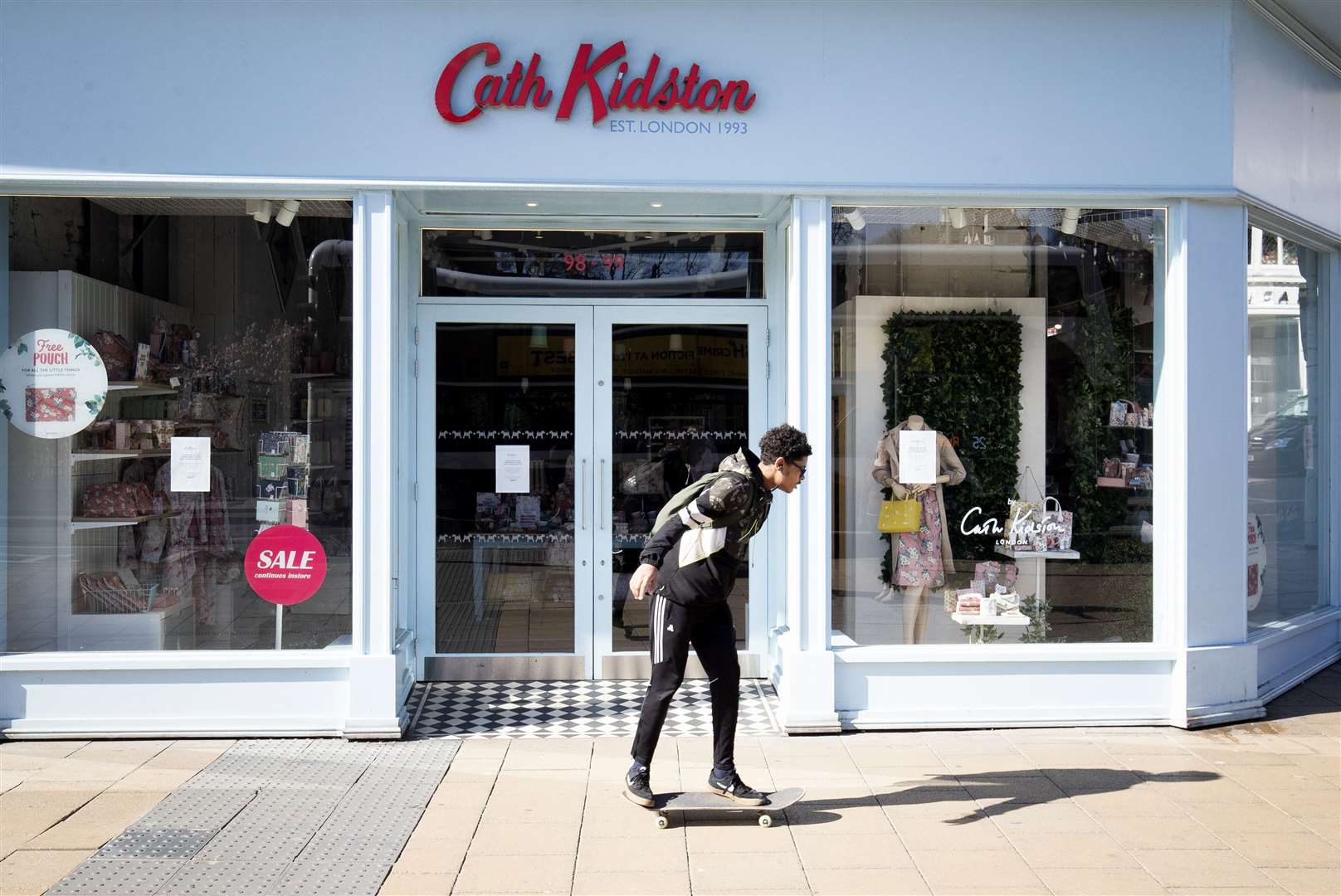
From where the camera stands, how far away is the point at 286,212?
6.18 m

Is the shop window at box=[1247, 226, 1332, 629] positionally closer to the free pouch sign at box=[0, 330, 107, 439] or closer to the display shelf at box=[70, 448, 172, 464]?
the display shelf at box=[70, 448, 172, 464]

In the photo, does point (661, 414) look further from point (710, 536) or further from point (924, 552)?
point (710, 536)

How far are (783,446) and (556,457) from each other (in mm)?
2791

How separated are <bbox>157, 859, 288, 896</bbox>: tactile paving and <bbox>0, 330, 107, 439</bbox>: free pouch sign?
9.58 feet

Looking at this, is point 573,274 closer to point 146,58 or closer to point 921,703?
point 146,58

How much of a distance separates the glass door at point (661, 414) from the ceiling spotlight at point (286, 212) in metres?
1.95

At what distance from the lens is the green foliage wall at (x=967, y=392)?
6738 mm

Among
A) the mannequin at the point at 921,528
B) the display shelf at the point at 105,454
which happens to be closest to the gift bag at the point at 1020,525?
the mannequin at the point at 921,528

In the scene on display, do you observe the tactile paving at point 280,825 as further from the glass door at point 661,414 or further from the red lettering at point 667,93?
the red lettering at point 667,93

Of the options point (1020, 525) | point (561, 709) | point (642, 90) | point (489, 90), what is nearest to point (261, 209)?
point (489, 90)

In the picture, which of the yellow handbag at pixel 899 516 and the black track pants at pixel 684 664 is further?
the yellow handbag at pixel 899 516

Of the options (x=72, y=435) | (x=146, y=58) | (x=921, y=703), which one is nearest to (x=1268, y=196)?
(x=921, y=703)

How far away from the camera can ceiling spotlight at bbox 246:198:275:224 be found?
611cm

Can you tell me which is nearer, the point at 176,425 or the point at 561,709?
the point at 176,425
